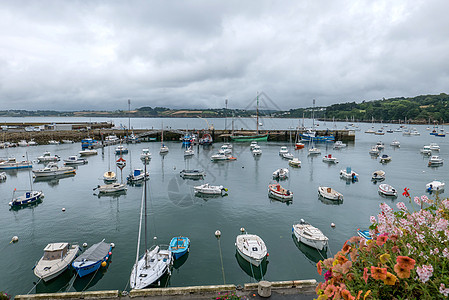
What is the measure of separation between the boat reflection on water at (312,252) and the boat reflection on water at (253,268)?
416cm

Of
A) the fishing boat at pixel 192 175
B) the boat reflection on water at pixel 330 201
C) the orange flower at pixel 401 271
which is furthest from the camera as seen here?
the fishing boat at pixel 192 175

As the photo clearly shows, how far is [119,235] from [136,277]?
9.96m

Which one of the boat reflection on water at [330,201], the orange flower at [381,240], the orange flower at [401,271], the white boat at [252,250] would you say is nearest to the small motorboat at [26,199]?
the white boat at [252,250]

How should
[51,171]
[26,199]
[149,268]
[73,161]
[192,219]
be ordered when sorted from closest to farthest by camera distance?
[149,268]
[192,219]
[26,199]
[51,171]
[73,161]

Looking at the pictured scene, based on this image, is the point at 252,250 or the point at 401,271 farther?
the point at 252,250

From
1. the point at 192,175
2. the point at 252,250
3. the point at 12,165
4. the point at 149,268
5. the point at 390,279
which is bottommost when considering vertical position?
the point at 192,175

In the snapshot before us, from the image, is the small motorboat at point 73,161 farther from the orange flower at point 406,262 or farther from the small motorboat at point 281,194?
the orange flower at point 406,262

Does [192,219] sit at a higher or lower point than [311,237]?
lower

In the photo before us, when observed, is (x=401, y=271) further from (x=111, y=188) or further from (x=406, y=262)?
(x=111, y=188)

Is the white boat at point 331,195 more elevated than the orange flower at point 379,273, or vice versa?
the orange flower at point 379,273

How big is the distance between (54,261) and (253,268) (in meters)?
15.8

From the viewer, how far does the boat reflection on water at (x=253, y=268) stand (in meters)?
20.2

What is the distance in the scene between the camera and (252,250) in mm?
→ 21406

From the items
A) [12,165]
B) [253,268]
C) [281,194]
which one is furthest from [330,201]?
[12,165]
